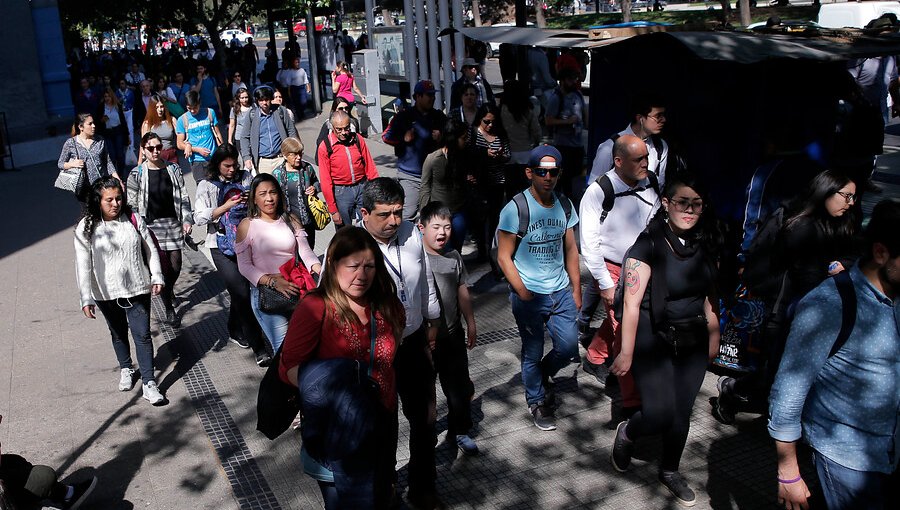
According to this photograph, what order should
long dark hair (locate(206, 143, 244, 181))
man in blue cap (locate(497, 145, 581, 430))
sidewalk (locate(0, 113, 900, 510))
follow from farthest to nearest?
long dark hair (locate(206, 143, 244, 181)) < man in blue cap (locate(497, 145, 581, 430)) < sidewalk (locate(0, 113, 900, 510))

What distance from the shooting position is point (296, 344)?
3.60 m

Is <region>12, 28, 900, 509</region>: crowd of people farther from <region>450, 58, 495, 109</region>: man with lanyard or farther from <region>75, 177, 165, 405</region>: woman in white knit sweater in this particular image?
<region>450, 58, 495, 109</region>: man with lanyard

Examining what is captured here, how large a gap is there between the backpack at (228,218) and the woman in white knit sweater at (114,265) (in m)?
0.62

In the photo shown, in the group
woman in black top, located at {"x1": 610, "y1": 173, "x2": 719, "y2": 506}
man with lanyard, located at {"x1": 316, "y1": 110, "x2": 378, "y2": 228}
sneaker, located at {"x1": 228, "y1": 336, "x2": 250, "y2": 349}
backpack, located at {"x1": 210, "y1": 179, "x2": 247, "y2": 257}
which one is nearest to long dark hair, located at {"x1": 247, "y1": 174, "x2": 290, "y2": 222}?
backpack, located at {"x1": 210, "y1": 179, "x2": 247, "y2": 257}

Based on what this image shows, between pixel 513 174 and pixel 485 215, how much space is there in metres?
0.52

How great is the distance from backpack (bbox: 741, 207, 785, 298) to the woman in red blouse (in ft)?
8.23

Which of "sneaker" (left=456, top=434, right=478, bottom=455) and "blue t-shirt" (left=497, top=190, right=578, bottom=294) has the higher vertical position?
"blue t-shirt" (left=497, top=190, right=578, bottom=294)

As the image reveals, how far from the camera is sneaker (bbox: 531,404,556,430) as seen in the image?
5.67 meters

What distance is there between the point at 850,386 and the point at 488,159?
5596 millimetres

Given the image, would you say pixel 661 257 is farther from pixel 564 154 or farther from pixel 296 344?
pixel 564 154

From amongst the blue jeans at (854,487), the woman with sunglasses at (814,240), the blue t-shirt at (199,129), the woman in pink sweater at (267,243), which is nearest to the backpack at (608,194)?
the woman with sunglasses at (814,240)

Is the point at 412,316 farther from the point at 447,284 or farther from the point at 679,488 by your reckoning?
the point at 679,488

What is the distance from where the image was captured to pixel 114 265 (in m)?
6.16

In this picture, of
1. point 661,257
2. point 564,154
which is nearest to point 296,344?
point 661,257
